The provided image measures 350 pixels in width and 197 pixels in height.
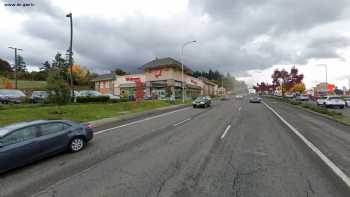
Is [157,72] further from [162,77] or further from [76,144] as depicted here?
[76,144]

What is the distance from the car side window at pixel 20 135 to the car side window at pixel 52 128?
214mm

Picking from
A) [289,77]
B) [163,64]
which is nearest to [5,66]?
[163,64]

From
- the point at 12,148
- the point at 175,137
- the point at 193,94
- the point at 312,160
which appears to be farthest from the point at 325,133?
the point at 193,94

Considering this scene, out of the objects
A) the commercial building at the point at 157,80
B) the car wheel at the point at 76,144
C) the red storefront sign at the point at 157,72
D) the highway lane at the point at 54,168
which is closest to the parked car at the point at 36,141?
the car wheel at the point at 76,144

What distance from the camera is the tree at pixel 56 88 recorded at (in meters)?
16.3

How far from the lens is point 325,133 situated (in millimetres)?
9570

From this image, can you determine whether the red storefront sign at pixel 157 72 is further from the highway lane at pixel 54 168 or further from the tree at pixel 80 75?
the tree at pixel 80 75

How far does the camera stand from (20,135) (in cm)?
585

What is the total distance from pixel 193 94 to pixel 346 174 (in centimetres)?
5795

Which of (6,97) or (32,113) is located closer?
(32,113)

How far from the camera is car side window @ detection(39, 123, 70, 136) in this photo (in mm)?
6455

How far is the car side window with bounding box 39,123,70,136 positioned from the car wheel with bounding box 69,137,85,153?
55 cm

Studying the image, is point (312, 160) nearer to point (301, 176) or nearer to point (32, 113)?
point (301, 176)

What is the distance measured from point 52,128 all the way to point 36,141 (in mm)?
756
